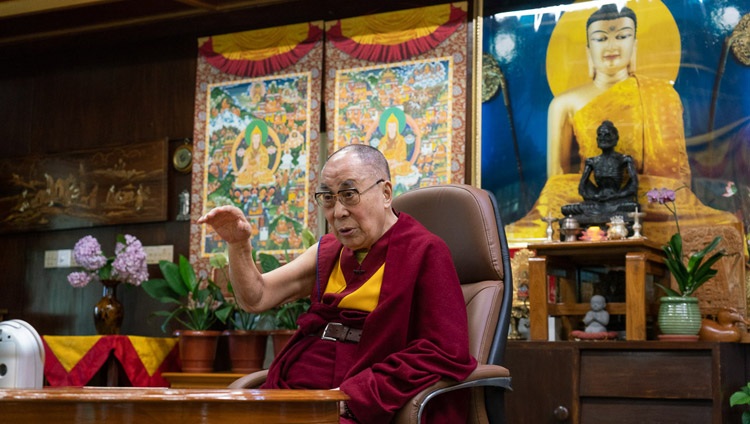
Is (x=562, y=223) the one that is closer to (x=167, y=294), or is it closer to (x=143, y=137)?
(x=167, y=294)

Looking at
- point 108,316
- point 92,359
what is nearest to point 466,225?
point 92,359

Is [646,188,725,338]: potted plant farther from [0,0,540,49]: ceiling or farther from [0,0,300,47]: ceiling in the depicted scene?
[0,0,300,47]: ceiling

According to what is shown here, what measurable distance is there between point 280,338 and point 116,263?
3.21ft

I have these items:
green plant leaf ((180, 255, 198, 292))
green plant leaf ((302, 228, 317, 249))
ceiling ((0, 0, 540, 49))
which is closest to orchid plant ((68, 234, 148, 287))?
green plant leaf ((180, 255, 198, 292))

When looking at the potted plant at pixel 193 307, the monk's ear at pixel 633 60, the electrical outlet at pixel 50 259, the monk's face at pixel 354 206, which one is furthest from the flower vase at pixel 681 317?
the electrical outlet at pixel 50 259

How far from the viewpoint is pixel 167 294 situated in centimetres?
475

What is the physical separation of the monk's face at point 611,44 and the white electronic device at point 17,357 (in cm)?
306

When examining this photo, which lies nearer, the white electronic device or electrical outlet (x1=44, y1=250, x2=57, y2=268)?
the white electronic device

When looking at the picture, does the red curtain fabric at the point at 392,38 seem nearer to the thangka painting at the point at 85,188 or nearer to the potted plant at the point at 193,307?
the thangka painting at the point at 85,188

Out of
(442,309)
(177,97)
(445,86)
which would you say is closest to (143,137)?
(177,97)

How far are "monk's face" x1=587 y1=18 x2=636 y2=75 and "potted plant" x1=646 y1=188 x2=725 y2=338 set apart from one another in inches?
35.3

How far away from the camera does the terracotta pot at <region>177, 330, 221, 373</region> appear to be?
4.35 meters

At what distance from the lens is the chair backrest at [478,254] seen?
2.29 meters

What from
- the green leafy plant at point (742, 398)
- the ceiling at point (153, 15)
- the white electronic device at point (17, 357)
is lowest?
the green leafy plant at point (742, 398)
